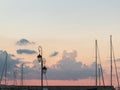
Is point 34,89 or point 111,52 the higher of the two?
point 111,52

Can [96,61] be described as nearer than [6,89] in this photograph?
Yes

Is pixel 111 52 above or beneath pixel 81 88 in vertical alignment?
above

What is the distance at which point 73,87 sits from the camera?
78.0 metres

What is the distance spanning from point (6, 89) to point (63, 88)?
13.6 meters

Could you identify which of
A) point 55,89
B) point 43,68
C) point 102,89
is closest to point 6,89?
point 55,89

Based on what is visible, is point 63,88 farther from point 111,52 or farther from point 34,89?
point 111,52

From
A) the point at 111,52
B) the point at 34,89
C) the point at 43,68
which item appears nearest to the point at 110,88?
the point at 111,52

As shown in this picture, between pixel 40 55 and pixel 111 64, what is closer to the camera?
pixel 40 55

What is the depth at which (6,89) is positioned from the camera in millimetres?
86312

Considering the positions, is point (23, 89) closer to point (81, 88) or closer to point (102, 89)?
point (81, 88)

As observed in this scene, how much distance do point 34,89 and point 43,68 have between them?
99.4 feet

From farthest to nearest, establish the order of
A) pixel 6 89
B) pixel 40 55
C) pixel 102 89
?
pixel 6 89 → pixel 102 89 → pixel 40 55

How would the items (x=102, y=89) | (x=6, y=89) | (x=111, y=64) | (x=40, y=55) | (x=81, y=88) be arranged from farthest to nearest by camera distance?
(x=6, y=89)
(x=81, y=88)
(x=111, y=64)
(x=102, y=89)
(x=40, y=55)

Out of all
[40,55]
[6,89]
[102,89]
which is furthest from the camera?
[6,89]
